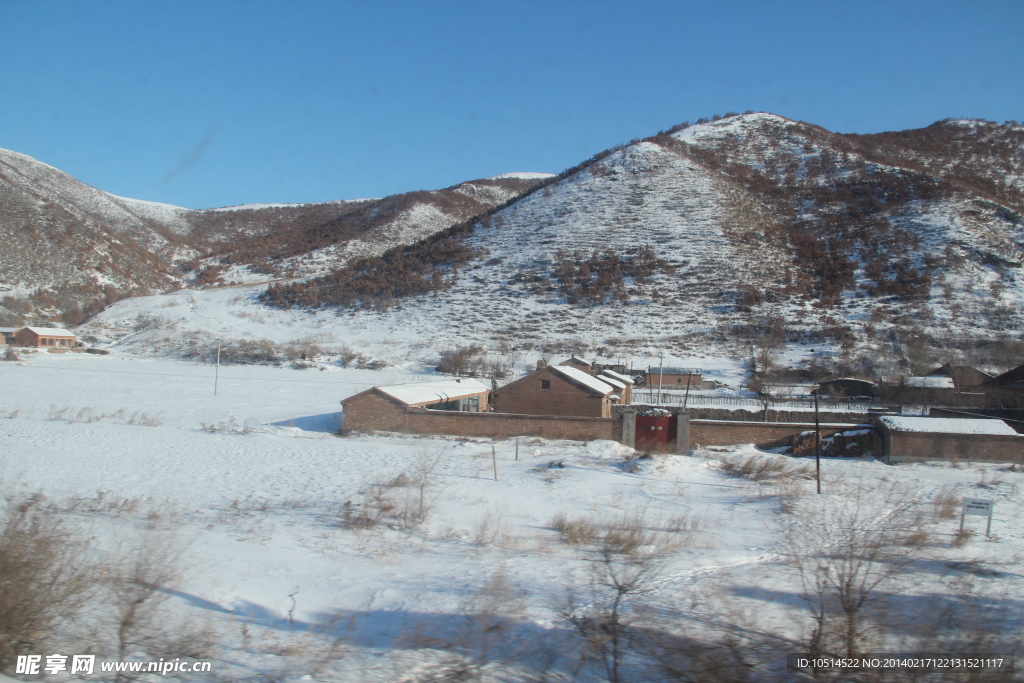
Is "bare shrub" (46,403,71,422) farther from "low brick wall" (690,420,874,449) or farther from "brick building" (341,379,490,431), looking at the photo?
"low brick wall" (690,420,874,449)

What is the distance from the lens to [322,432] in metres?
25.4

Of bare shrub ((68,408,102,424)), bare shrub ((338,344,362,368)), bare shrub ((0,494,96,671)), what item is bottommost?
bare shrub ((68,408,102,424))

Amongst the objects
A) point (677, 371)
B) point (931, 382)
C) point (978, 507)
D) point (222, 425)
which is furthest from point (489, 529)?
point (931, 382)

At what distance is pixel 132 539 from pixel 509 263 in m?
67.4

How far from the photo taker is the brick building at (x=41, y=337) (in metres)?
58.2

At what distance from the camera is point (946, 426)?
23.5 meters

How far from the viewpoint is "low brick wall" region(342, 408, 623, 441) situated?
24328mm

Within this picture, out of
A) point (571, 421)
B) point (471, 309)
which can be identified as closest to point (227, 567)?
point (571, 421)

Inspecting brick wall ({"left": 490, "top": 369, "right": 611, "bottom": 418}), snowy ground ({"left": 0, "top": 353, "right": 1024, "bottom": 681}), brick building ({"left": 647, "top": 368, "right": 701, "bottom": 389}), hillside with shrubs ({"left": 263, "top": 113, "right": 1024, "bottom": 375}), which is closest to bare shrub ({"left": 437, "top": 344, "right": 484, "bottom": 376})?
hillside with shrubs ({"left": 263, "top": 113, "right": 1024, "bottom": 375})

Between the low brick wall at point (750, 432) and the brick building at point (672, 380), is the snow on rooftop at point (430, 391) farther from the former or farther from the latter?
the brick building at point (672, 380)

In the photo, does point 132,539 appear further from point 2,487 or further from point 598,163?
point 598,163

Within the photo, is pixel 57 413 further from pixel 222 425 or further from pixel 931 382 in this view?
pixel 931 382

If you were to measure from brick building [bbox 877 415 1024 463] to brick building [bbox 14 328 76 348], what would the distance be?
68717 mm

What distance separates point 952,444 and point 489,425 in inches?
682
